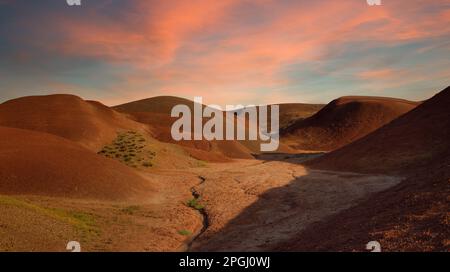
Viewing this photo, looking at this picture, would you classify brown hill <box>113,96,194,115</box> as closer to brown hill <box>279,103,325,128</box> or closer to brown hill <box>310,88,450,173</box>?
brown hill <box>279,103,325,128</box>

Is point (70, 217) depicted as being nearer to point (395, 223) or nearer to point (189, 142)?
point (395, 223)

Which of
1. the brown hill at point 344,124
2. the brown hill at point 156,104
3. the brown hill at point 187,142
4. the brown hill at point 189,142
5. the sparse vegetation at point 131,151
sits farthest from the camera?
the brown hill at point 156,104

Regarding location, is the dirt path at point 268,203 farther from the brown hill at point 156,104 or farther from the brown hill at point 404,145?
the brown hill at point 156,104

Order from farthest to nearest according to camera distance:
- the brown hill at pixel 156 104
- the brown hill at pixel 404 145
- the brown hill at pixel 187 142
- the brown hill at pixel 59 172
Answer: the brown hill at pixel 156 104 → the brown hill at pixel 187 142 → the brown hill at pixel 404 145 → the brown hill at pixel 59 172

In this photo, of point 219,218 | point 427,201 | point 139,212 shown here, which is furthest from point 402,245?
point 139,212

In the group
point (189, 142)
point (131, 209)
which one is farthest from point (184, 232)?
point (189, 142)

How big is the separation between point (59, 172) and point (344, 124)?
84.6 meters

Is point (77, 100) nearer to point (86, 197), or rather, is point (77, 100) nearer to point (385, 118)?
point (86, 197)

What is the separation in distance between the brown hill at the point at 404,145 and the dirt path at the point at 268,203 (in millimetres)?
3917

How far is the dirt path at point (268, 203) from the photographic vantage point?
13.1 metres

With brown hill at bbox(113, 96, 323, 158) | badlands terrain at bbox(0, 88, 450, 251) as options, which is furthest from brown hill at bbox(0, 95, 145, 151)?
brown hill at bbox(113, 96, 323, 158)

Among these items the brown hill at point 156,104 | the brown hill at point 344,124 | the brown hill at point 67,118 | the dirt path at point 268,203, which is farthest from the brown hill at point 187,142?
the dirt path at point 268,203

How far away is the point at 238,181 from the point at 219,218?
10.2 m
